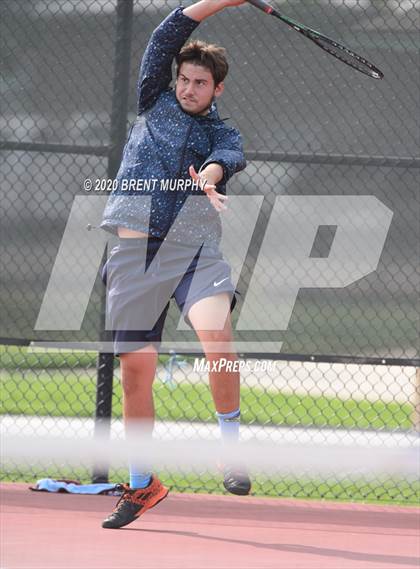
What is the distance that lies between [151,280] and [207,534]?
1.25 meters

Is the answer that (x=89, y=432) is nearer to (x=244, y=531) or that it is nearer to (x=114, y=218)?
(x=244, y=531)

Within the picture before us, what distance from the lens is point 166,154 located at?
4430 millimetres

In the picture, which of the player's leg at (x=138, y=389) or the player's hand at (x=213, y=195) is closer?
the player's hand at (x=213, y=195)

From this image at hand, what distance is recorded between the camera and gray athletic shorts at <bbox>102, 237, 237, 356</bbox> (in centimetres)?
442

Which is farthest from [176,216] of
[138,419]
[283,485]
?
[283,485]

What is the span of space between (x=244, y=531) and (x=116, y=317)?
1269mm

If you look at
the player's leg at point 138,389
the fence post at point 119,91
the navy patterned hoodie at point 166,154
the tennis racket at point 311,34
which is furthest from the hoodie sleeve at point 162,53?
the fence post at point 119,91

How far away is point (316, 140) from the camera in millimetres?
6004

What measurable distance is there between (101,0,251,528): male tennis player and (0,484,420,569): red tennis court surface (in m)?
0.53

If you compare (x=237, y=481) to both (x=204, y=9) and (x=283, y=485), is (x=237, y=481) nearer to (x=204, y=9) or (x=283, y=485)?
(x=204, y=9)

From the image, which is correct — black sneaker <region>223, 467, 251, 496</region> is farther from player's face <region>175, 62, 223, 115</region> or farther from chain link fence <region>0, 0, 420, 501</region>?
chain link fence <region>0, 0, 420, 501</region>

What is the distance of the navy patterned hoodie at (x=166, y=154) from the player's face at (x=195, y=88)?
1.5 inches

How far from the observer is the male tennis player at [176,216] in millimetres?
4348

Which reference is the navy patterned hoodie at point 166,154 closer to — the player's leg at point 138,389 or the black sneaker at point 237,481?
the player's leg at point 138,389
